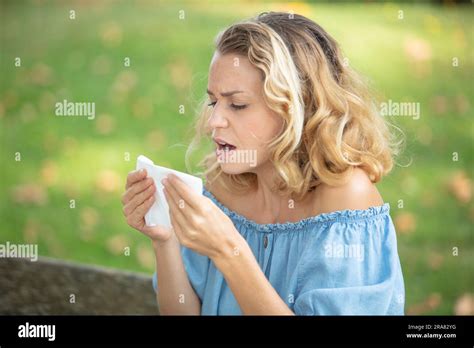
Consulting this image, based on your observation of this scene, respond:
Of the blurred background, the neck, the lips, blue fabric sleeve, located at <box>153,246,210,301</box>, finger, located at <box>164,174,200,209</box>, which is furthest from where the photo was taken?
the blurred background

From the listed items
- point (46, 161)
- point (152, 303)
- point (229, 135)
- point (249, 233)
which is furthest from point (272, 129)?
point (46, 161)

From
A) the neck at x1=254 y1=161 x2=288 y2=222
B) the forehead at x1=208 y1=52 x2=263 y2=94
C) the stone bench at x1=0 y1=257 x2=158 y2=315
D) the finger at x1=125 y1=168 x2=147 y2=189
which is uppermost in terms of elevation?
the forehead at x1=208 y1=52 x2=263 y2=94

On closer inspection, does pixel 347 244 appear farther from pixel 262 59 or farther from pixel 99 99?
pixel 99 99

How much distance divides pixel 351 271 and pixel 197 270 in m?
0.56

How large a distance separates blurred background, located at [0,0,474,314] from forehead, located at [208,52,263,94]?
2.14 m

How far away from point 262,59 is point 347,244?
0.54 m

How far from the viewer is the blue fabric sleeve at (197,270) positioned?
2422 millimetres

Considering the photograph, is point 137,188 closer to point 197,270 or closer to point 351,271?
point 197,270

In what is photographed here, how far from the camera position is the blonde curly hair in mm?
2119

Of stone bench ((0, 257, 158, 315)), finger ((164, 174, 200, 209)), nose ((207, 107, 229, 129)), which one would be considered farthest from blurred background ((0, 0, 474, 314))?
finger ((164, 174, 200, 209))

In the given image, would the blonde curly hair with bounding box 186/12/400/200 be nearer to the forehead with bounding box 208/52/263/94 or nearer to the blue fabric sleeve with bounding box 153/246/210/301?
the forehead with bounding box 208/52/263/94

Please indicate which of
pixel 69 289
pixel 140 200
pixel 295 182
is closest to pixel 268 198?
pixel 295 182

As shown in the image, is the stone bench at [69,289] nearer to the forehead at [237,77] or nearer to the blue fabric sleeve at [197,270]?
the blue fabric sleeve at [197,270]
